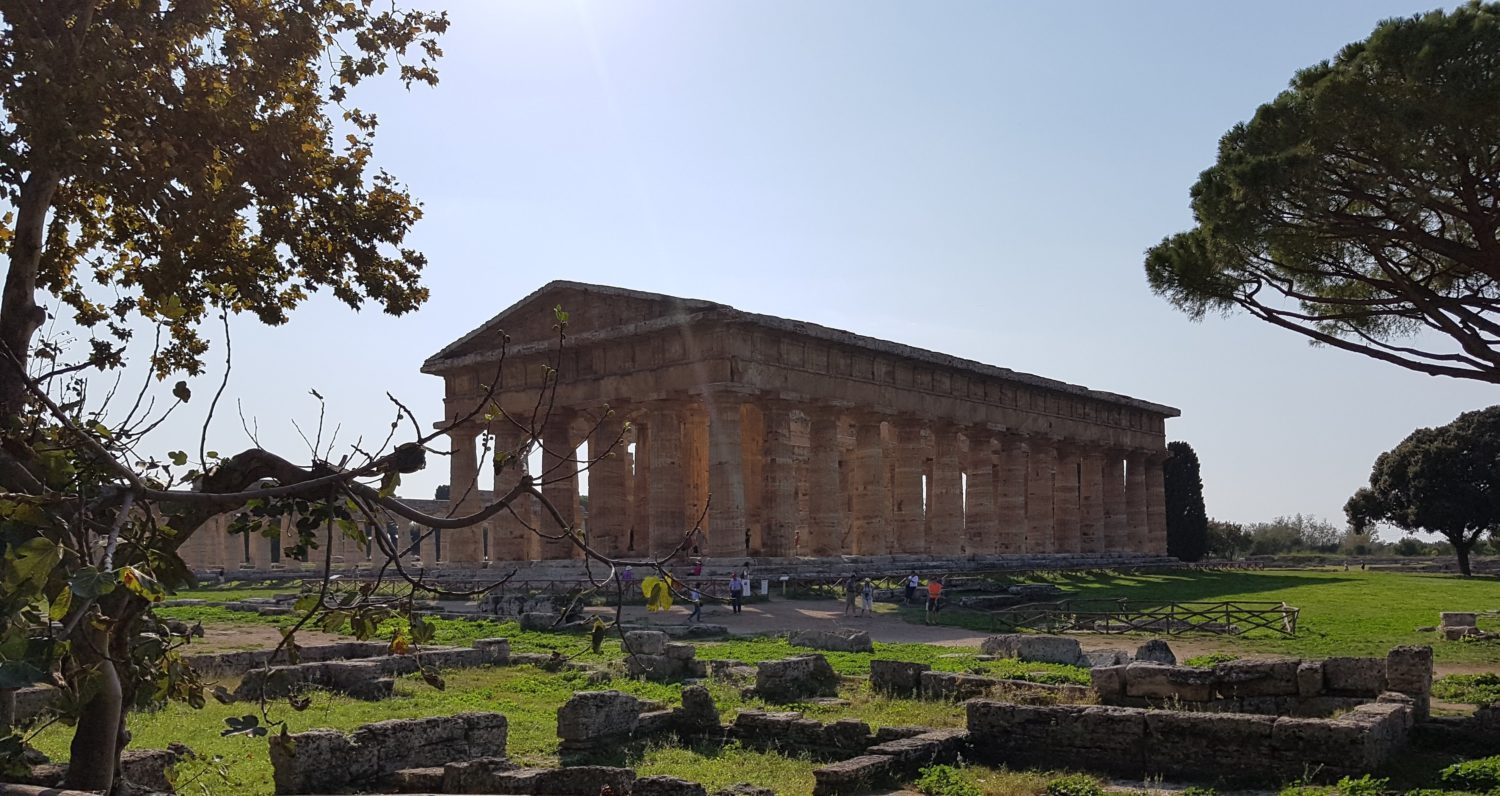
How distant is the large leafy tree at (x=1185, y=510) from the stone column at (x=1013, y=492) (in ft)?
62.5

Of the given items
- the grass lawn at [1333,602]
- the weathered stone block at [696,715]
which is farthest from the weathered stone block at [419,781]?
the grass lawn at [1333,602]

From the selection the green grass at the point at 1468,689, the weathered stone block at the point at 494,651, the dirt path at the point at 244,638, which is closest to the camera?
the green grass at the point at 1468,689

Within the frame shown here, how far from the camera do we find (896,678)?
553 inches

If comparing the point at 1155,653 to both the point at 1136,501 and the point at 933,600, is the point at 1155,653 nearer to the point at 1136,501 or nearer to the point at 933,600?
the point at 933,600

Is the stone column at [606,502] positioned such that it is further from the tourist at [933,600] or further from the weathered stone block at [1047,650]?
the weathered stone block at [1047,650]

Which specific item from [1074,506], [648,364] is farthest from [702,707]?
[1074,506]

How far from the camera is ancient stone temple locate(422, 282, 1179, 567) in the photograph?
3469cm

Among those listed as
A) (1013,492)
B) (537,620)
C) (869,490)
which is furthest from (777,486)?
(1013,492)

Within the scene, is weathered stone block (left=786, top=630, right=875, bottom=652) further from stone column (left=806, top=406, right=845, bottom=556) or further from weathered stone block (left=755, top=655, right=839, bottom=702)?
stone column (left=806, top=406, right=845, bottom=556)

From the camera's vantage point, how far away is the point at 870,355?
39312 mm

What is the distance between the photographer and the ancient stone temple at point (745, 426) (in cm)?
3469

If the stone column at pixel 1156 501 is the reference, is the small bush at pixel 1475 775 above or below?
below

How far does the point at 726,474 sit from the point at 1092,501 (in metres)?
24.8

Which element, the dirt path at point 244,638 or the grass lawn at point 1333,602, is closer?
the grass lawn at point 1333,602
